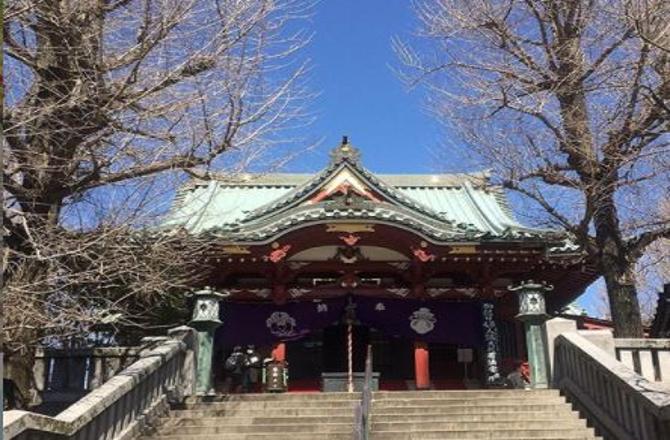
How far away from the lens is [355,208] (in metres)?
13.8

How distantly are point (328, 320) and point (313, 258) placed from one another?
1420 mm

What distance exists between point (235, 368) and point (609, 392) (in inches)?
329

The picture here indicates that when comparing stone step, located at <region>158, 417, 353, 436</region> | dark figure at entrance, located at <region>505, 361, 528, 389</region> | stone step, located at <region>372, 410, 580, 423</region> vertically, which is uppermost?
dark figure at entrance, located at <region>505, 361, 528, 389</region>

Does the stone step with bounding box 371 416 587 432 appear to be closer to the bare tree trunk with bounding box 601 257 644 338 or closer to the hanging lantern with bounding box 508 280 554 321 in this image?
the bare tree trunk with bounding box 601 257 644 338

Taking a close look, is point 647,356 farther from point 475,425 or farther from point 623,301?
point 475,425

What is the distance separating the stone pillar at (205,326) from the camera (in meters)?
11.8

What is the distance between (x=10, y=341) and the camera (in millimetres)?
7348

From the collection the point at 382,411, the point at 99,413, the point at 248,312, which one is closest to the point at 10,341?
the point at 99,413

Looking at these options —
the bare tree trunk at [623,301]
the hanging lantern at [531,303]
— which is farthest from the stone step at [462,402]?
the hanging lantern at [531,303]

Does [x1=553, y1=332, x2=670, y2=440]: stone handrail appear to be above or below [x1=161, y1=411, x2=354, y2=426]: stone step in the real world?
above

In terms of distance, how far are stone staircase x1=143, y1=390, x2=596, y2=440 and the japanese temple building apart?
3.90 metres

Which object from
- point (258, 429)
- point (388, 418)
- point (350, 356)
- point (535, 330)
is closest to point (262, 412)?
point (258, 429)

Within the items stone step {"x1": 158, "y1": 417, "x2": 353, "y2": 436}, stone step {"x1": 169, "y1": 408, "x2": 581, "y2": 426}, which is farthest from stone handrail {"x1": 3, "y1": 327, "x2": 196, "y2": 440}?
stone step {"x1": 169, "y1": 408, "x2": 581, "y2": 426}

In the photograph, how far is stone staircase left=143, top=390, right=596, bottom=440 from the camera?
8859mm
